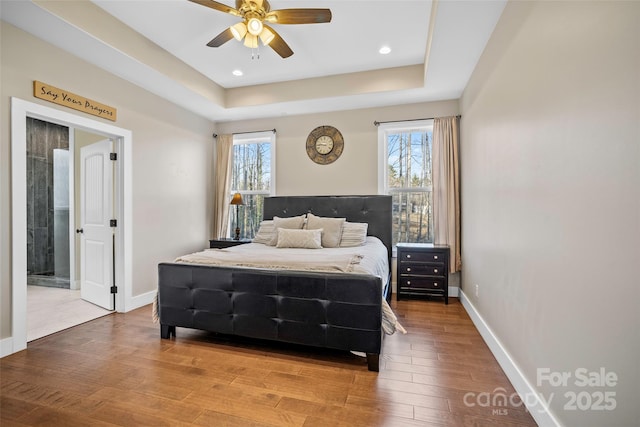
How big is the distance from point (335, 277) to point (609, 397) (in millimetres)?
1535

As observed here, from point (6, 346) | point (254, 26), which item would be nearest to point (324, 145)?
point (254, 26)

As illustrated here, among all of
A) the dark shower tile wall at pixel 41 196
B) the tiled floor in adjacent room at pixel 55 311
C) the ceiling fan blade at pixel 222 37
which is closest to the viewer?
the ceiling fan blade at pixel 222 37

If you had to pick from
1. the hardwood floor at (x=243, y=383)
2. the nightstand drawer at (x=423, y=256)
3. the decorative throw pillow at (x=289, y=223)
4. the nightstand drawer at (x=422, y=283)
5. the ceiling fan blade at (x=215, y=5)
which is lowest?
the hardwood floor at (x=243, y=383)

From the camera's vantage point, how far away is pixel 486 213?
2773mm

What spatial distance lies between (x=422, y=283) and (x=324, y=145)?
2481mm

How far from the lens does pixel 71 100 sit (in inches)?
115

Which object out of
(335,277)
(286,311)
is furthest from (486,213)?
(286,311)

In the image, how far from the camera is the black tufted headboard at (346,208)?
424 cm

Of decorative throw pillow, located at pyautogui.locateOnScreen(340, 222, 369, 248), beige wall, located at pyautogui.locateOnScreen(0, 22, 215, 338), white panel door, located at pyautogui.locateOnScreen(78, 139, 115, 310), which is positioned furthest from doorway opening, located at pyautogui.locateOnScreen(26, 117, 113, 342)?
decorative throw pillow, located at pyautogui.locateOnScreen(340, 222, 369, 248)

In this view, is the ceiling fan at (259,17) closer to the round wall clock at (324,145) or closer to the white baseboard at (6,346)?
the round wall clock at (324,145)

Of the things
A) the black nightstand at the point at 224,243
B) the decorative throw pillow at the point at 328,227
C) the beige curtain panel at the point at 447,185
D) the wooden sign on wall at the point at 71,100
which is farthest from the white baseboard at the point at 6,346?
the beige curtain panel at the point at 447,185

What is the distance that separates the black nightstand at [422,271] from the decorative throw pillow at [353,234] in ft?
1.78

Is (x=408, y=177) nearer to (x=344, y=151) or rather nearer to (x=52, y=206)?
(x=344, y=151)

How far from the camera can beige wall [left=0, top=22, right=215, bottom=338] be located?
8.00ft
